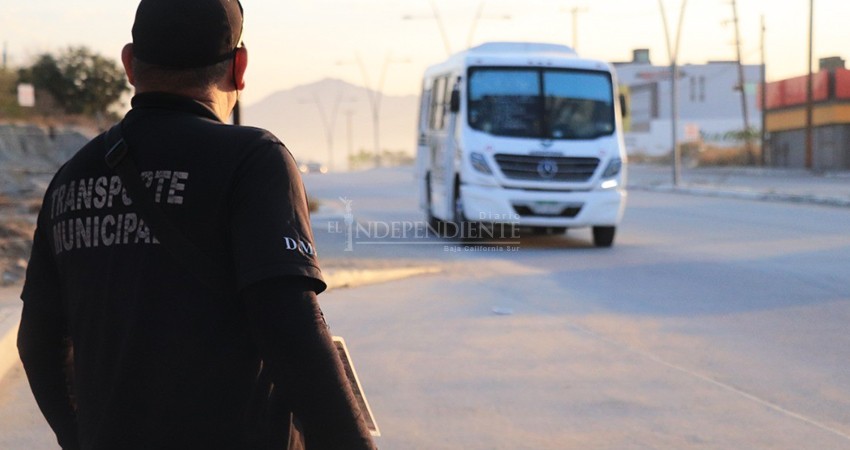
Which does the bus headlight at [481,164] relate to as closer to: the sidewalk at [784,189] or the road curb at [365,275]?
the road curb at [365,275]

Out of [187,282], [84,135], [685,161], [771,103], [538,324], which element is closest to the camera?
[187,282]

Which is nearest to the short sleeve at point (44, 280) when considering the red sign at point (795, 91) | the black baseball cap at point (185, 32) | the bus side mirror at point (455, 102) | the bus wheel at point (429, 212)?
the black baseball cap at point (185, 32)

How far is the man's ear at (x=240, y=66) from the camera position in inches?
99.3

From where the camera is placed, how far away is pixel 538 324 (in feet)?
31.9

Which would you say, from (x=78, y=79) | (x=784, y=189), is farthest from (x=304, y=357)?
(x=78, y=79)

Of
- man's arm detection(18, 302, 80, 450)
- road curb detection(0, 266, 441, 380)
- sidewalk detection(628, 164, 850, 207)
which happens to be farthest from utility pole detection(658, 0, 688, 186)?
man's arm detection(18, 302, 80, 450)

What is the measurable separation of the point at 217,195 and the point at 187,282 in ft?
0.54

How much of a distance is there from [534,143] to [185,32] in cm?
1527

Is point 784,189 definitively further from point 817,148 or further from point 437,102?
point 817,148

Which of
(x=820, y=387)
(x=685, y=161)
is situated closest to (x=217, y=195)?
(x=820, y=387)

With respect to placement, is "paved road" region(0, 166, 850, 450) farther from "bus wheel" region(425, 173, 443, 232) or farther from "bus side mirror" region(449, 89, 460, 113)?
"bus wheel" region(425, 173, 443, 232)

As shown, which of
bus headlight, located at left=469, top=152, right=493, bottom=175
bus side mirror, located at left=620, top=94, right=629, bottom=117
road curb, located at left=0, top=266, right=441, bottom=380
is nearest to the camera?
road curb, located at left=0, top=266, right=441, bottom=380

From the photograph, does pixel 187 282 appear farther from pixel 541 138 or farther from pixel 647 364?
pixel 541 138

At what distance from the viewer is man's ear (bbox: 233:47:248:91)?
2.52 meters
